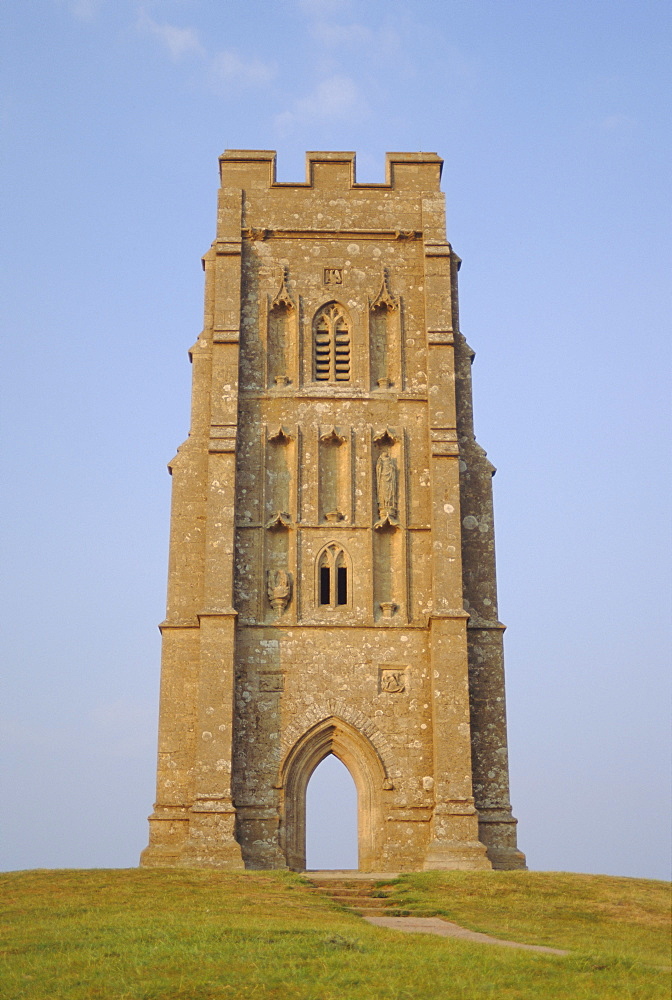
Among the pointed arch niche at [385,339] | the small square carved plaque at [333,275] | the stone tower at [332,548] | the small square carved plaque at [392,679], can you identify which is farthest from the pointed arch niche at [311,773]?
the small square carved plaque at [333,275]

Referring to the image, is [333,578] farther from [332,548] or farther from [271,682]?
[271,682]

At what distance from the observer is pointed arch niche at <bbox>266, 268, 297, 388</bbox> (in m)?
32.5

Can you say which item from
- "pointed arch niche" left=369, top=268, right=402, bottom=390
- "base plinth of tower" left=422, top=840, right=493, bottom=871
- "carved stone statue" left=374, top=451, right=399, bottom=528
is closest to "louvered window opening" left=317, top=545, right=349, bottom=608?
"carved stone statue" left=374, top=451, right=399, bottom=528

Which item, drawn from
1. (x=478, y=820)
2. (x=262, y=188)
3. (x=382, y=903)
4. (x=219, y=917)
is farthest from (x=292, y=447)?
(x=219, y=917)

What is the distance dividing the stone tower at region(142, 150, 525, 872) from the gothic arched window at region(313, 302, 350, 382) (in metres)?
0.05

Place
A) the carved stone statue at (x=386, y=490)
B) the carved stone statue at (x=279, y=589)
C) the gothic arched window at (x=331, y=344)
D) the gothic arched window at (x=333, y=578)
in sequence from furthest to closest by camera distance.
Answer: the gothic arched window at (x=331, y=344) → the carved stone statue at (x=386, y=490) → the gothic arched window at (x=333, y=578) → the carved stone statue at (x=279, y=589)

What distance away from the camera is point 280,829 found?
93.7 feet

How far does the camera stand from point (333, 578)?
30.7 m

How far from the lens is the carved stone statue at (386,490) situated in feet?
102

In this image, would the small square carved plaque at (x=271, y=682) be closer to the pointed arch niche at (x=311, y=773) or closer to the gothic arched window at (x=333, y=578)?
the pointed arch niche at (x=311, y=773)

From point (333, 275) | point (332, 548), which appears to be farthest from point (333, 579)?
point (333, 275)

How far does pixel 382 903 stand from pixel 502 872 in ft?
11.5

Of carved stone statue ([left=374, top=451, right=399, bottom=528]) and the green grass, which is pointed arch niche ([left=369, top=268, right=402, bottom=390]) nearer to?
carved stone statue ([left=374, top=451, right=399, bottom=528])

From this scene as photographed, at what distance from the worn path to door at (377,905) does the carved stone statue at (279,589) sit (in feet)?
20.7
